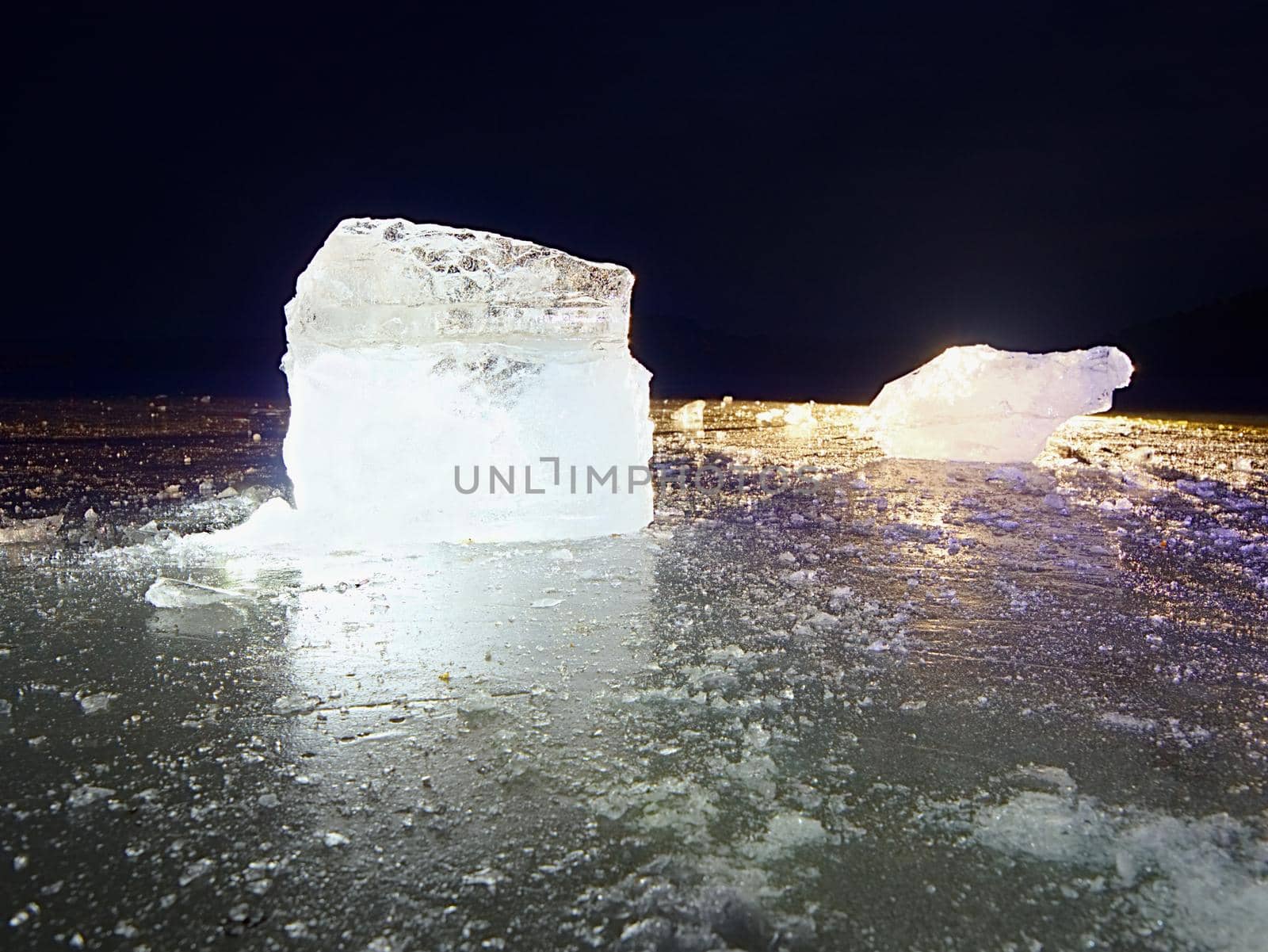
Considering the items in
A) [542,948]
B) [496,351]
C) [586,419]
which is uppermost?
[496,351]

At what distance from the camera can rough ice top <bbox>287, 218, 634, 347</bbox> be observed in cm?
444

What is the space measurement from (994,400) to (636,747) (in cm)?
692

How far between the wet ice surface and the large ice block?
1.13 ft

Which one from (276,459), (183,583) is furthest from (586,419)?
(276,459)

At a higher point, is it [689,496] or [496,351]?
[496,351]

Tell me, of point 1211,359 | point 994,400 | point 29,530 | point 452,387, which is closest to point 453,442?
point 452,387

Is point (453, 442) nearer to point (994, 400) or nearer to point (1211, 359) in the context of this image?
point (994, 400)

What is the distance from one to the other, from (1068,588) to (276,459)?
6.61 metres

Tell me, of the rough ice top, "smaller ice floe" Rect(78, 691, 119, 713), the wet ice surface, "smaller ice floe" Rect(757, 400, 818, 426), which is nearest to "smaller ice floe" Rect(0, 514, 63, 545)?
the wet ice surface

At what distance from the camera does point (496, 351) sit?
4547 millimetres

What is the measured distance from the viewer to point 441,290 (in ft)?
14.7

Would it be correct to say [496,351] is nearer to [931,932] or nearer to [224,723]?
[224,723]

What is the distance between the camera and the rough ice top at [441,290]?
444 centimetres

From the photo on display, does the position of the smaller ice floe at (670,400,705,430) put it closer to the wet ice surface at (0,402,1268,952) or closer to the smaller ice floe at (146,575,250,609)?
the wet ice surface at (0,402,1268,952)
